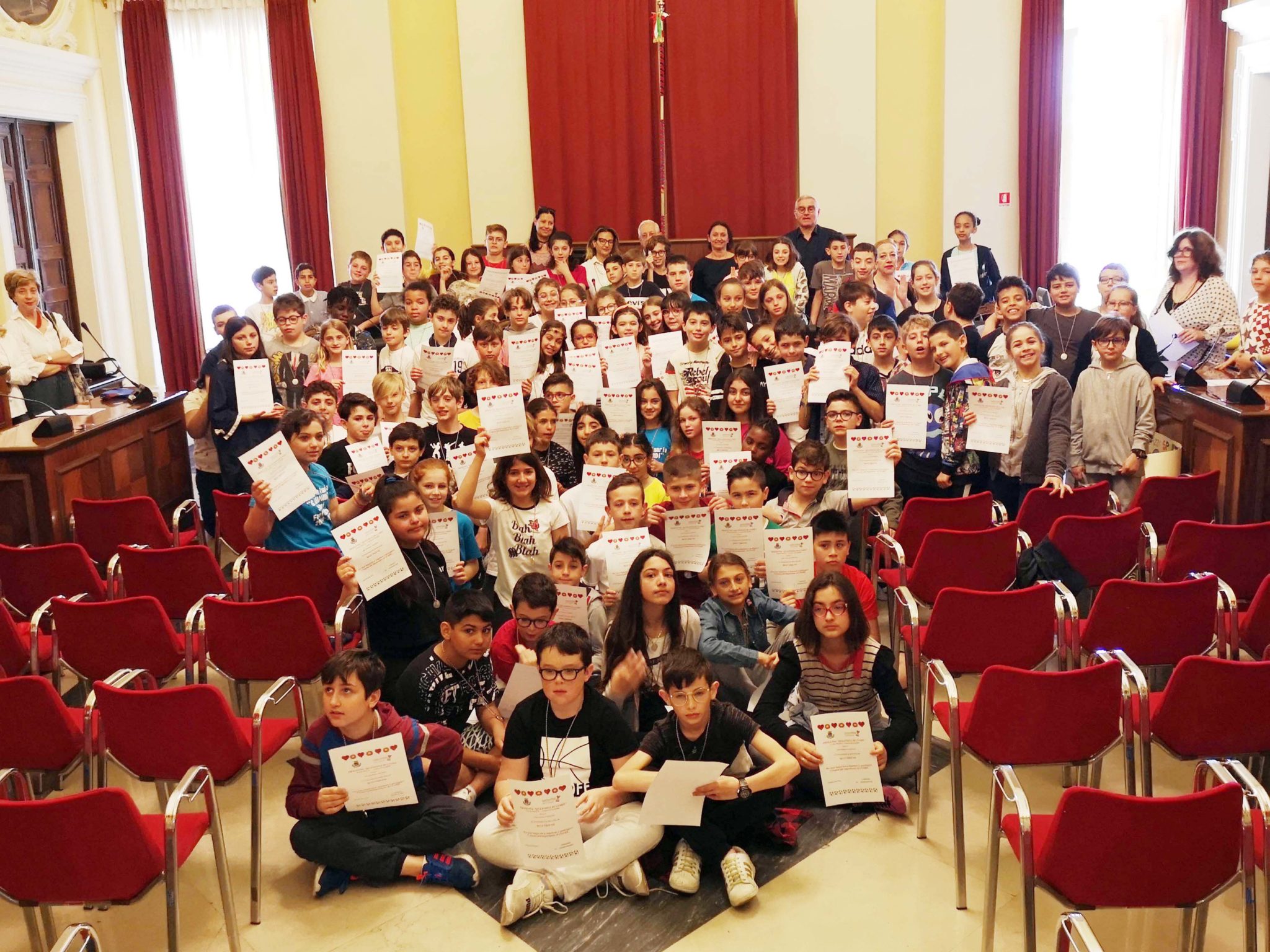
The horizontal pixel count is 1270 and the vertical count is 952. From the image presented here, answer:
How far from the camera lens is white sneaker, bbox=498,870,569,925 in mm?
3510

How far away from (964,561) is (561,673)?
6.18 ft

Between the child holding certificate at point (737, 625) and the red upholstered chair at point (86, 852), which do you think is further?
the child holding certificate at point (737, 625)

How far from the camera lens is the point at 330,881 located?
12.3ft

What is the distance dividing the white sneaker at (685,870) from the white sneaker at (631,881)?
0.09 meters

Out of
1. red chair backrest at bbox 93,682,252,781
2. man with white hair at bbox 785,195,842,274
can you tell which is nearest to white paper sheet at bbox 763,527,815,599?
red chair backrest at bbox 93,682,252,781

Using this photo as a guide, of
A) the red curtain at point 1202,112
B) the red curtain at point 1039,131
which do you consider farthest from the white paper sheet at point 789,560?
the red curtain at point 1202,112

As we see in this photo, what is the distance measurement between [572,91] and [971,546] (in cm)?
803

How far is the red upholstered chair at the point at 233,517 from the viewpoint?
18.3 ft

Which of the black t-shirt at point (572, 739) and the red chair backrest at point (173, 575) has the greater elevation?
the red chair backrest at point (173, 575)

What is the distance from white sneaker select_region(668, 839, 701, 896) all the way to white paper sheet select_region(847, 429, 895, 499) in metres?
1.98

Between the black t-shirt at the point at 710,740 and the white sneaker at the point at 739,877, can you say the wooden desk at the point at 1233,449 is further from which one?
the white sneaker at the point at 739,877

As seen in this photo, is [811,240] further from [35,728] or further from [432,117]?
[35,728]

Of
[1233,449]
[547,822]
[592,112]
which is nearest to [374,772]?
[547,822]

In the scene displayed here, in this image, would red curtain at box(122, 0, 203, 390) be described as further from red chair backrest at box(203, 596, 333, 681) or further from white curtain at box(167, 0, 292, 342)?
red chair backrest at box(203, 596, 333, 681)
